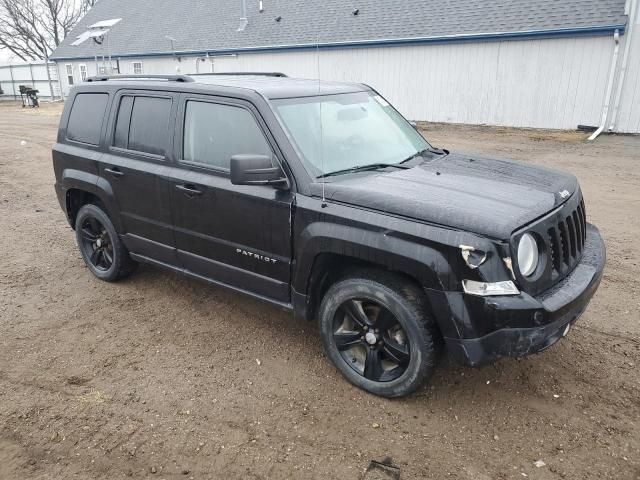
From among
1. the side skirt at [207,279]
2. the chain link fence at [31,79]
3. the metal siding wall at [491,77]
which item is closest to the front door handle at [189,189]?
the side skirt at [207,279]

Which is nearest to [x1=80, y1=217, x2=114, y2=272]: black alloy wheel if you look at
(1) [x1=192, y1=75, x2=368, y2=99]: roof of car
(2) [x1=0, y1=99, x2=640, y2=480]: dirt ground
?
(2) [x1=0, y1=99, x2=640, y2=480]: dirt ground

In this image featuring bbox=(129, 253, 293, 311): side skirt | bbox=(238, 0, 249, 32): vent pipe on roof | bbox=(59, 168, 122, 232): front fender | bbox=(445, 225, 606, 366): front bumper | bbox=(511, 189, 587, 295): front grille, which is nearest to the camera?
bbox=(445, 225, 606, 366): front bumper

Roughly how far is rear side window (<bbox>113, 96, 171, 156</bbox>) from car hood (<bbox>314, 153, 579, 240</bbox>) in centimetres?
165

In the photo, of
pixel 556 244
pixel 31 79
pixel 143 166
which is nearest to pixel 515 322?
pixel 556 244

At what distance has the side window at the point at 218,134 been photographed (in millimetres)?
3742

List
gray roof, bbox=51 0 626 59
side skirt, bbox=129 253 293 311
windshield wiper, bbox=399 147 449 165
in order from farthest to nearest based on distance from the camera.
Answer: gray roof, bbox=51 0 626 59, windshield wiper, bbox=399 147 449 165, side skirt, bbox=129 253 293 311

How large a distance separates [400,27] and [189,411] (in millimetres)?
19172

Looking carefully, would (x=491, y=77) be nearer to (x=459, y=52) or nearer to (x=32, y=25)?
(x=459, y=52)

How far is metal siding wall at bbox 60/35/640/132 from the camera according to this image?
15906 millimetres

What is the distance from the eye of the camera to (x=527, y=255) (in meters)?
2.96

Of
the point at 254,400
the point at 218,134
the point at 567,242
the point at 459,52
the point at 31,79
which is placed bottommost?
the point at 254,400

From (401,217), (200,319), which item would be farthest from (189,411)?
(401,217)

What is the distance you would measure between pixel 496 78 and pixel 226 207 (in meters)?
16.3

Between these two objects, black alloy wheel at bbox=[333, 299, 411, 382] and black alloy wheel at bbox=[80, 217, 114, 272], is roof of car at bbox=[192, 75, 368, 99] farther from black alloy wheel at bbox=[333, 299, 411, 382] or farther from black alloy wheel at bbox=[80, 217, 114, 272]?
black alloy wheel at bbox=[80, 217, 114, 272]
